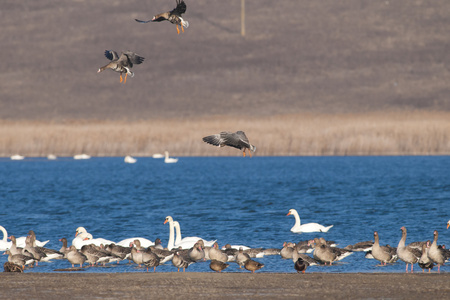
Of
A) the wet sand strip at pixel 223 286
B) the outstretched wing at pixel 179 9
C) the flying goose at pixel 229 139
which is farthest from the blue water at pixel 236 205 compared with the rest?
the outstretched wing at pixel 179 9

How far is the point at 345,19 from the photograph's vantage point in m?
127

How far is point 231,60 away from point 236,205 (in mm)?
83344

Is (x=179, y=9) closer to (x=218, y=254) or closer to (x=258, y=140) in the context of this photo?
(x=218, y=254)

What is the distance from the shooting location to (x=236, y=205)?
134ft

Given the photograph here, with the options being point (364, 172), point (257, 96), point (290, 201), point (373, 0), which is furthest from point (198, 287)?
point (373, 0)

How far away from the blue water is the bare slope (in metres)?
44.0

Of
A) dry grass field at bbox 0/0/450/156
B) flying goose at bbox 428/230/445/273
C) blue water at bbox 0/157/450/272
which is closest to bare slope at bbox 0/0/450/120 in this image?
dry grass field at bbox 0/0/450/156

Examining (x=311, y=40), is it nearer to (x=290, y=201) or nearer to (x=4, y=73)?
(x=4, y=73)

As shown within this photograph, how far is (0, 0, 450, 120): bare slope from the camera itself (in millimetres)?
113625

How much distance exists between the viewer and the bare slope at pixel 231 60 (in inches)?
4473

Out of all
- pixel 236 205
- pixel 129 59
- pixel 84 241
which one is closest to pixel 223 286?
pixel 129 59

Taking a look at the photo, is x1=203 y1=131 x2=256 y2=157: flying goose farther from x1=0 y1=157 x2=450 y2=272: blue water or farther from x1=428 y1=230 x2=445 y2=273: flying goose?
x1=428 y1=230 x2=445 y2=273: flying goose

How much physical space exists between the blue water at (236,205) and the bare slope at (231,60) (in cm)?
4400

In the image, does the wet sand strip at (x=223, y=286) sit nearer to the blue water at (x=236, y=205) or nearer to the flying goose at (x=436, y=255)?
the flying goose at (x=436, y=255)
